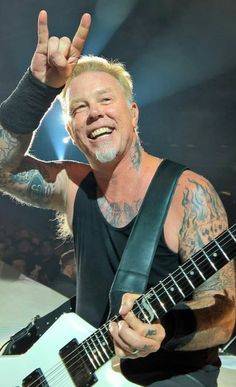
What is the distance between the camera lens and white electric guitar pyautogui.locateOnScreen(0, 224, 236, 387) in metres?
1.00

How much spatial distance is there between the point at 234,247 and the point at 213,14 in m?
2.83

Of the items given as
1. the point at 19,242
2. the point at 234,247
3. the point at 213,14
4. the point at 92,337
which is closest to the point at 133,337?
the point at 92,337

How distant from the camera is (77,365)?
3.68 feet

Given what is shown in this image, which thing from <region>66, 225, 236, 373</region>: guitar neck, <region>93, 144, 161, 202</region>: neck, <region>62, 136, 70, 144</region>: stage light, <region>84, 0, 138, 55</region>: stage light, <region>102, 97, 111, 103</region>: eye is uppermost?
<region>84, 0, 138, 55</region>: stage light

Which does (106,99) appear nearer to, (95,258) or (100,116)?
(100,116)

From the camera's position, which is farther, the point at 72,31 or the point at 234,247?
the point at 72,31

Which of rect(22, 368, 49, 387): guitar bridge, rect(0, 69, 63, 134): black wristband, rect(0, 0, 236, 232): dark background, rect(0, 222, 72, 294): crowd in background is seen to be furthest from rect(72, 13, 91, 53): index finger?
rect(0, 222, 72, 294): crowd in background

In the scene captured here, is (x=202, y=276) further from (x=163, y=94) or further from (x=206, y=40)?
(x=163, y=94)

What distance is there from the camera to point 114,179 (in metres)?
1.44

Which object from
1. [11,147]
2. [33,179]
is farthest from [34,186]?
[11,147]

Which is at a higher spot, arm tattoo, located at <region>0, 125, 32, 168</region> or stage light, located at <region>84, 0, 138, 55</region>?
stage light, located at <region>84, 0, 138, 55</region>

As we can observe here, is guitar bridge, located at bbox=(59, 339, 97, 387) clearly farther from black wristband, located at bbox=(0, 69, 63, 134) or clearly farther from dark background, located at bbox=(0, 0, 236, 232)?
dark background, located at bbox=(0, 0, 236, 232)

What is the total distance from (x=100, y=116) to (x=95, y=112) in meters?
0.02

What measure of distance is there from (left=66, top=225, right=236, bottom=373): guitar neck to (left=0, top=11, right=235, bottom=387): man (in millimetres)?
38
